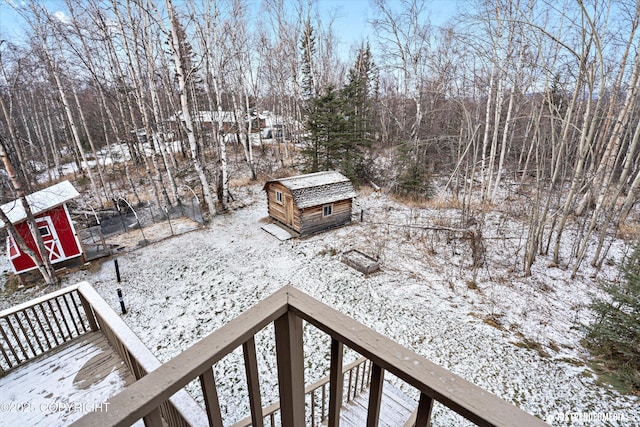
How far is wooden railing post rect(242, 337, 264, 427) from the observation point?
1.06 m

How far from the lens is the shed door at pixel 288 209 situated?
1023 centimetres

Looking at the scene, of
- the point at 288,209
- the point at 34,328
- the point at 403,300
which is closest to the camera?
the point at 34,328

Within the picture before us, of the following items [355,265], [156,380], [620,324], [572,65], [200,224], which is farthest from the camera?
[200,224]

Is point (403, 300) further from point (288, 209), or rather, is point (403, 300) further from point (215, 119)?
point (215, 119)

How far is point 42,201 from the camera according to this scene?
7.59 meters

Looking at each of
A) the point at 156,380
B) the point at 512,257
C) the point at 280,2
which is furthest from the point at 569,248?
the point at 280,2

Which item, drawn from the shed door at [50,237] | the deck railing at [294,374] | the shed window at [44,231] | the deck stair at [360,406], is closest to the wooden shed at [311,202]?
the deck stair at [360,406]

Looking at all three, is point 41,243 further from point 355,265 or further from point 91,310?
point 355,265

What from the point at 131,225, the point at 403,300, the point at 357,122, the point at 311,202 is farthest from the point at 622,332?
the point at 131,225

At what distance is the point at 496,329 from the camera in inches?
227

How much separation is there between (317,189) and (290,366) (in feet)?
30.4

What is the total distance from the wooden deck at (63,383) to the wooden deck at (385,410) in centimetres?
282

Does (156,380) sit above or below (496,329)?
above

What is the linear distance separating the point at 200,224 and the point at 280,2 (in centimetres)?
1199
